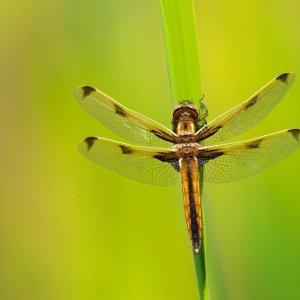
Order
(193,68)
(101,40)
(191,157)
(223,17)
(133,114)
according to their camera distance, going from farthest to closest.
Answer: (223,17) < (101,40) < (133,114) < (191,157) < (193,68)

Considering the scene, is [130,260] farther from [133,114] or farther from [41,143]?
[41,143]

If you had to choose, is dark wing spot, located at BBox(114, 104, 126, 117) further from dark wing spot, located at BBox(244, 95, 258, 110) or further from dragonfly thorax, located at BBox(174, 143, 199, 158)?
dark wing spot, located at BBox(244, 95, 258, 110)

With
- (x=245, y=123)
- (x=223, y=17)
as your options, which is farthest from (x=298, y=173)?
(x=223, y=17)

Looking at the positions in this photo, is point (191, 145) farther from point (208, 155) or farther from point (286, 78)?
point (286, 78)

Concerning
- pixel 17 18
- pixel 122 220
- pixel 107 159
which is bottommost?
pixel 122 220

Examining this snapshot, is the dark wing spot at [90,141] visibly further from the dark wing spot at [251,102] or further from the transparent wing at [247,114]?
the dark wing spot at [251,102]

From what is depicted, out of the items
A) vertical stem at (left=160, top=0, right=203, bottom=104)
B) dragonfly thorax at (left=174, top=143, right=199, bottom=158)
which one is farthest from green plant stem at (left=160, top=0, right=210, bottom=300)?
dragonfly thorax at (left=174, top=143, right=199, bottom=158)

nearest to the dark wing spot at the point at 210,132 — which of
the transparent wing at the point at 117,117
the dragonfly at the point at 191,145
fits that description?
the dragonfly at the point at 191,145

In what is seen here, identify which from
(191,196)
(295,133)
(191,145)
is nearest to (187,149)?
(191,145)
